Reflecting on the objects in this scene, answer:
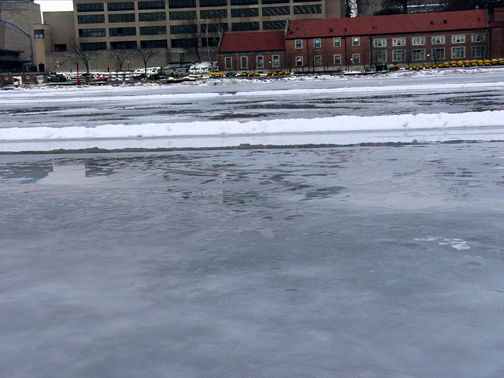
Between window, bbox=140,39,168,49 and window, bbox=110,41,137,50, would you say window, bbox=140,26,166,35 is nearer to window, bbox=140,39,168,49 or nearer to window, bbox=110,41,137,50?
window, bbox=140,39,168,49

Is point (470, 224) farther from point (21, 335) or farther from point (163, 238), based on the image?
point (21, 335)

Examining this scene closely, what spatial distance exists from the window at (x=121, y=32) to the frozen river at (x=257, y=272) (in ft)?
362

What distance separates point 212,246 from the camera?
19.8 ft

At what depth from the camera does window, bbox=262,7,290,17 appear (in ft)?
364

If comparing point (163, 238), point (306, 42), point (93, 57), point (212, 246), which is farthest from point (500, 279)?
point (93, 57)

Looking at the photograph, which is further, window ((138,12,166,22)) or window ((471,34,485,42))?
window ((138,12,166,22))

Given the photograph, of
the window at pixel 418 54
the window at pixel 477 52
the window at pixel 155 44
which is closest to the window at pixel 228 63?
the window at pixel 155 44

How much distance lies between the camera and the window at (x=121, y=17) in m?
114

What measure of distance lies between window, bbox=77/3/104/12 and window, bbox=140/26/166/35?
8.81 meters

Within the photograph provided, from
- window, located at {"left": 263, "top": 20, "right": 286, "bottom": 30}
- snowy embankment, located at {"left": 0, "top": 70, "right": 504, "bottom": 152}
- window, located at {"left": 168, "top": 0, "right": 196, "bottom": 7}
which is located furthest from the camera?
window, located at {"left": 168, "top": 0, "right": 196, "bottom": 7}

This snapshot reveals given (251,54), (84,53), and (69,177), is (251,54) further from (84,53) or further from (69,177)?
(69,177)

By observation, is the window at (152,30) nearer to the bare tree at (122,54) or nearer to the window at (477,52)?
the bare tree at (122,54)

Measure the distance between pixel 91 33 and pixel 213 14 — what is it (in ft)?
79.9

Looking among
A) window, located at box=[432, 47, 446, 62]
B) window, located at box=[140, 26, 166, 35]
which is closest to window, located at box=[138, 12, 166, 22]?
window, located at box=[140, 26, 166, 35]
